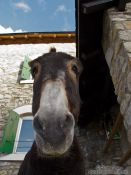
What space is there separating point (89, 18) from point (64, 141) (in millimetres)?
2906

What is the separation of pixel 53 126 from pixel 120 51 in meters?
1.94

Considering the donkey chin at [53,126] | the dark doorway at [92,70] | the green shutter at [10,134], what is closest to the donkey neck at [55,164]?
the donkey chin at [53,126]

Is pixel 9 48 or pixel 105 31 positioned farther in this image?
pixel 9 48

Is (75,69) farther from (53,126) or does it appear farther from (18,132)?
(18,132)

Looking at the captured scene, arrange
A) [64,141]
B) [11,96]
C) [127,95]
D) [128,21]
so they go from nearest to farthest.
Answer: [64,141] → [127,95] → [128,21] → [11,96]

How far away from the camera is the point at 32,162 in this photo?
9.90 feet

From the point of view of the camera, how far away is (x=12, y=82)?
899 cm

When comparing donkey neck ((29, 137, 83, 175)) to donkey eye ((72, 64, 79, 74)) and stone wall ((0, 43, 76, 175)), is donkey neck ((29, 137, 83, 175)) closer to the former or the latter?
donkey eye ((72, 64, 79, 74))

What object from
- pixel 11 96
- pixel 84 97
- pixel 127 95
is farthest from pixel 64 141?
pixel 11 96

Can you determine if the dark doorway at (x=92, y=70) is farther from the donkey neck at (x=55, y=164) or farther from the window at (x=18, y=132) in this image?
the donkey neck at (x=55, y=164)

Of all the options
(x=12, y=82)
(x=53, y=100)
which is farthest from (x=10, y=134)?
(x=53, y=100)

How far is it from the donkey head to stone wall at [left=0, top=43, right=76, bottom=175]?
333 centimetres

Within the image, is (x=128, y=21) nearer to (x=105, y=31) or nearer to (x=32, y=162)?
(x=105, y=31)

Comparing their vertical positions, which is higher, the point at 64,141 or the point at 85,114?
the point at 64,141
